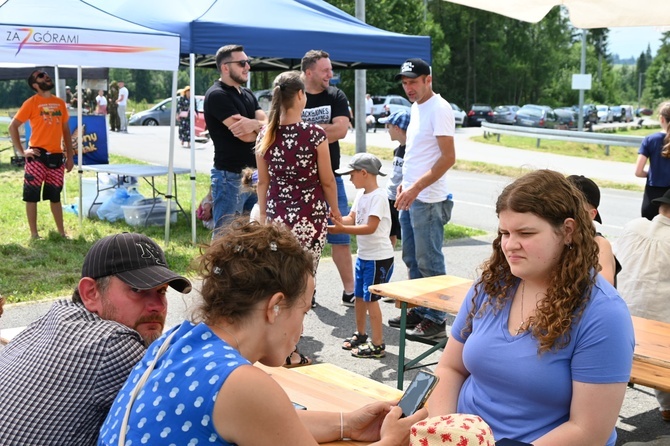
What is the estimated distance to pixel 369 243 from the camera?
5.48m

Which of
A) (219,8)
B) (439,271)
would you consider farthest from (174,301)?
(219,8)

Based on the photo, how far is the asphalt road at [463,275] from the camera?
4.64 m

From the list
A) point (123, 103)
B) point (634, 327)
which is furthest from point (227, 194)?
point (123, 103)

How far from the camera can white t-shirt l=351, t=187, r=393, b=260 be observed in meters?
5.46

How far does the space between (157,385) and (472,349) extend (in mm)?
1181

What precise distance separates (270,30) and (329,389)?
6.04 metres

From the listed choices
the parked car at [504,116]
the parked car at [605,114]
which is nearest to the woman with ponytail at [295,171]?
the parked car at [504,116]

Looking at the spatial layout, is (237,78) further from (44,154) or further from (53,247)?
(44,154)

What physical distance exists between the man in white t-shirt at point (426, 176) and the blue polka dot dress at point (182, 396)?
12.9 feet

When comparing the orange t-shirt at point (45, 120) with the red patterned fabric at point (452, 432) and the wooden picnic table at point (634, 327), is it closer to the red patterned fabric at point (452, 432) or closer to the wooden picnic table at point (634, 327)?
the wooden picnic table at point (634, 327)

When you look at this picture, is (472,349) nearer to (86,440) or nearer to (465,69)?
(86,440)

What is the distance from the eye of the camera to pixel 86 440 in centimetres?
221

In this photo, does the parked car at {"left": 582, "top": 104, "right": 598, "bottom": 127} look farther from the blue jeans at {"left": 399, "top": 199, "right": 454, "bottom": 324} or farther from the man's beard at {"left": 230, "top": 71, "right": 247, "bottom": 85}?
the blue jeans at {"left": 399, "top": 199, "right": 454, "bottom": 324}

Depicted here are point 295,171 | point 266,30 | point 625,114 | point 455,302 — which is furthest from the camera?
point 625,114
